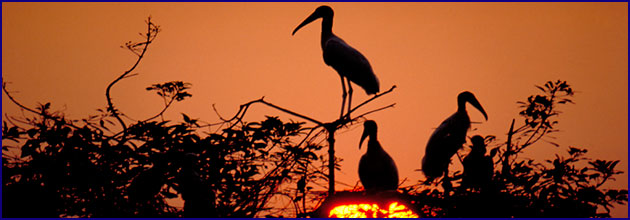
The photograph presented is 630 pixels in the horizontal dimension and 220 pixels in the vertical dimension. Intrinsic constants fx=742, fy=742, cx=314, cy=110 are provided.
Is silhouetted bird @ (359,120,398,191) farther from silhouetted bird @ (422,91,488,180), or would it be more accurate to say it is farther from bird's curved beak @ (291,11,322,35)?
bird's curved beak @ (291,11,322,35)

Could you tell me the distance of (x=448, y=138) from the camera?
248 inches

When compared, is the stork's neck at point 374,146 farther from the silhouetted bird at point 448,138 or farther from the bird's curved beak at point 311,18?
→ the bird's curved beak at point 311,18

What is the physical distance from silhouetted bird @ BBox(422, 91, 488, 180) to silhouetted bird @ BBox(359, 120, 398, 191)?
0.35 meters

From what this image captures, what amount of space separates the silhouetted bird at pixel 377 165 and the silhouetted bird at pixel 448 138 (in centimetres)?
35

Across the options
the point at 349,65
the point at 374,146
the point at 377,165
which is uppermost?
the point at 349,65

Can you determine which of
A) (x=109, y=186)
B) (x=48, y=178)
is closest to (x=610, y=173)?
(x=109, y=186)

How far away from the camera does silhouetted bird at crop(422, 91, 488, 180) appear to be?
6299mm

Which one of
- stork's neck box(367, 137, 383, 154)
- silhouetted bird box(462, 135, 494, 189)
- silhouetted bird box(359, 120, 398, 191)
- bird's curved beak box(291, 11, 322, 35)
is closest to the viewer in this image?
silhouetted bird box(462, 135, 494, 189)

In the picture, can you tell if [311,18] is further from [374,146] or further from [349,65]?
[374,146]

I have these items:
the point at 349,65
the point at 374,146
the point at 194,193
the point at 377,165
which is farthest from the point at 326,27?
the point at 194,193

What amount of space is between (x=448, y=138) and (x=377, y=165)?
2.14ft

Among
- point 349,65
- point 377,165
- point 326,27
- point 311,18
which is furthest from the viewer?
point 311,18

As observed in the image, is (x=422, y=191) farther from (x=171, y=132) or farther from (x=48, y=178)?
(x=48, y=178)

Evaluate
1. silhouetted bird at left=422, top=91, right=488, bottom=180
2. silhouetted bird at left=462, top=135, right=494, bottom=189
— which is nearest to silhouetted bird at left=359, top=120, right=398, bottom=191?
silhouetted bird at left=422, top=91, right=488, bottom=180
